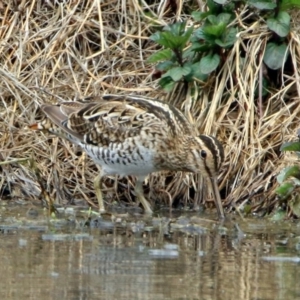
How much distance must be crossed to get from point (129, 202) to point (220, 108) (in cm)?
108

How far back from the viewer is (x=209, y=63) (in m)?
9.27

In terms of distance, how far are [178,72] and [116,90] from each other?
765 mm

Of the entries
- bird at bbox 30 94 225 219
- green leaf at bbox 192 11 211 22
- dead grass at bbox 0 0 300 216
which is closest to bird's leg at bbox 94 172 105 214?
bird at bbox 30 94 225 219

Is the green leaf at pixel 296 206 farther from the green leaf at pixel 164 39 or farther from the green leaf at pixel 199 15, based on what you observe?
the green leaf at pixel 199 15

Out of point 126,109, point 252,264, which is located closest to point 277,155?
point 126,109

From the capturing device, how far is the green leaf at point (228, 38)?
9.28m

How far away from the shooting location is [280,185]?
8477mm

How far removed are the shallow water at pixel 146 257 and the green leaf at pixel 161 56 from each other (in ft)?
5.00

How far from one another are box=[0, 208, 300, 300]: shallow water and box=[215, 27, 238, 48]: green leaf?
1.57 metres

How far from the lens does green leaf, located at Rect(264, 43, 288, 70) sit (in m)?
9.29

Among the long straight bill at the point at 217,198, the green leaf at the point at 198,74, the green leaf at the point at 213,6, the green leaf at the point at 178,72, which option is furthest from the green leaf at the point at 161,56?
the long straight bill at the point at 217,198

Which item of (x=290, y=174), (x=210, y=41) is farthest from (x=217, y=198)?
(x=210, y=41)

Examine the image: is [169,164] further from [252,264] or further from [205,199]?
[252,264]

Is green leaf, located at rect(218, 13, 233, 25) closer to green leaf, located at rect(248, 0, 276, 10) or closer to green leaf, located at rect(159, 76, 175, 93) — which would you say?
green leaf, located at rect(248, 0, 276, 10)
